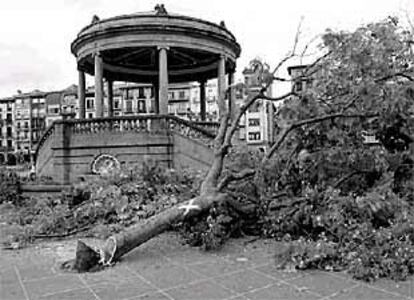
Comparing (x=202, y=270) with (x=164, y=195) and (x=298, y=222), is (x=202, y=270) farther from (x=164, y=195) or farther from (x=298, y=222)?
(x=164, y=195)

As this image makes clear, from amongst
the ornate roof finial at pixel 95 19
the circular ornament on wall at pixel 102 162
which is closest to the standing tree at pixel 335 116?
the circular ornament on wall at pixel 102 162

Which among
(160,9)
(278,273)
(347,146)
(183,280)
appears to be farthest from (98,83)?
(278,273)

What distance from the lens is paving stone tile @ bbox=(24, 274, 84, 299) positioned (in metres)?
4.25

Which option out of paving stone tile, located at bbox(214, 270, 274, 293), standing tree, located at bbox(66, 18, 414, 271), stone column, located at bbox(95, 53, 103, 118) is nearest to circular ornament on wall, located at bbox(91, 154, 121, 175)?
stone column, located at bbox(95, 53, 103, 118)

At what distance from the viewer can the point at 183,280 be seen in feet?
15.0

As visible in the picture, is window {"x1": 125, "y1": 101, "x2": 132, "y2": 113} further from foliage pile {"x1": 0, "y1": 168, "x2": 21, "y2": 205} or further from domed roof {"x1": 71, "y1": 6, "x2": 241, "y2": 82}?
foliage pile {"x1": 0, "y1": 168, "x2": 21, "y2": 205}

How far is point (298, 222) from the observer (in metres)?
6.37

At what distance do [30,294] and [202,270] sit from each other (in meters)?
1.97

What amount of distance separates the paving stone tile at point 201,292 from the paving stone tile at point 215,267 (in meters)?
0.40

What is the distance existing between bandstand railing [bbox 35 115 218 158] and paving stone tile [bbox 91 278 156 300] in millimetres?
8989

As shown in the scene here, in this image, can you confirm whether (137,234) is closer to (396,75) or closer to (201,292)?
(201,292)

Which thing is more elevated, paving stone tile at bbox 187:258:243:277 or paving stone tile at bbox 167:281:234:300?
paving stone tile at bbox 167:281:234:300

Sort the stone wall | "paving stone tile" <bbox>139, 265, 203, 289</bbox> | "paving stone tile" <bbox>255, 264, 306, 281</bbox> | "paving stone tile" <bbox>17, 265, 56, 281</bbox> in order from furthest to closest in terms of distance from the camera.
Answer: the stone wall < "paving stone tile" <bbox>17, 265, 56, 281</bbox> < "paving stone tile" <bbox>255, 264, 306, 281</bbox> < "paving stone tile" <bbox>139, 265, 203, 289</bbox>

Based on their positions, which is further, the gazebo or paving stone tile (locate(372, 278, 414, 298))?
the gazebo
